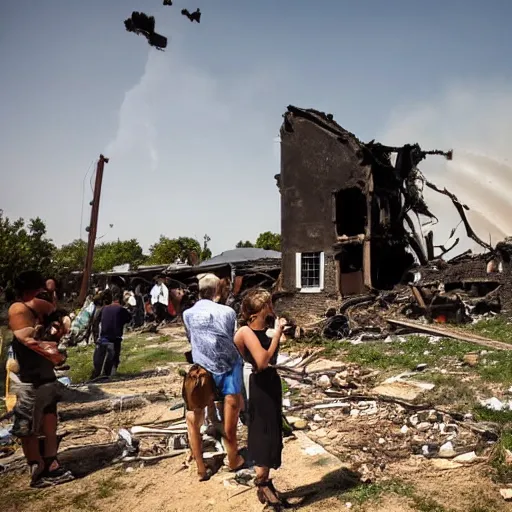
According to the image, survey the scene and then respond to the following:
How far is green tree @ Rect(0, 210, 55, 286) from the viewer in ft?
83.5

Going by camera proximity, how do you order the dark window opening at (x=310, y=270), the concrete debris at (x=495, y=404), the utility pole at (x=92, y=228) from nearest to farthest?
the concrete debris at (x=495, y=404) → the utility pole at (x=92, y=228) → the dark window opening at (x=310, y=270)

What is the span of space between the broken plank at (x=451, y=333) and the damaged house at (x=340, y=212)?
16.7 ft

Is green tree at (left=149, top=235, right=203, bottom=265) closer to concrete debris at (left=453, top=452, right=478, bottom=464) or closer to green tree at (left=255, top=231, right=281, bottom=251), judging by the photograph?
green tree at (left=255, top=231, right=281, bottom=251)

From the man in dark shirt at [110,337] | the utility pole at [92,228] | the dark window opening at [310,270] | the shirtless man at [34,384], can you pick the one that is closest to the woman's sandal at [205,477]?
the shirtless man at [34,384]

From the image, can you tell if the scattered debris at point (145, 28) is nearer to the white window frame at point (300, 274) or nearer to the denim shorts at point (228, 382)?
the denim shorts at point (228, 382)

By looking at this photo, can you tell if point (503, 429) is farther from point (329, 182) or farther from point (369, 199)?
point (329, 182)

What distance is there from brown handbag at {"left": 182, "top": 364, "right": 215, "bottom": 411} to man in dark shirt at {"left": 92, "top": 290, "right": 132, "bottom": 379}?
16.2 ft

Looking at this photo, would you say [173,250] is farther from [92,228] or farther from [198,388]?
[198,388]

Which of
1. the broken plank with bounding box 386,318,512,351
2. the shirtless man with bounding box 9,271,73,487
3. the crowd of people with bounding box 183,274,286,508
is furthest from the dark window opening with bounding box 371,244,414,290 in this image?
the shirtless man with bounding box 9,271,73,487

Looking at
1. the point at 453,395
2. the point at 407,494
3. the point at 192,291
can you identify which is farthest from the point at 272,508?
the point at 192,291

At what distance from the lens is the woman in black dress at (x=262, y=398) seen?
3549mm

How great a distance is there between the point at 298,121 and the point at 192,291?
Result: 9560 millimetres

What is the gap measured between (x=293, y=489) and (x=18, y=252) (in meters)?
26.5

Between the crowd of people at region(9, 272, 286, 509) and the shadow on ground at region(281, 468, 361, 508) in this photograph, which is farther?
the crowd of people at region(9, 272, 286, 509)
